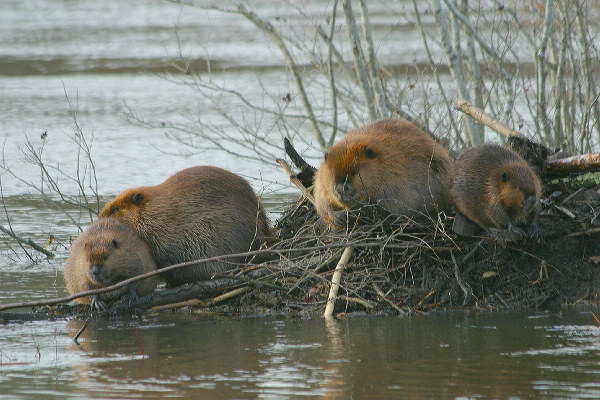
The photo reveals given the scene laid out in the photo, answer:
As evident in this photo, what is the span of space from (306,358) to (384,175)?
152 cm

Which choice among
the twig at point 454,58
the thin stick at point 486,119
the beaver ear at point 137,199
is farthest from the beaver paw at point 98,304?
the twig at point 454,58

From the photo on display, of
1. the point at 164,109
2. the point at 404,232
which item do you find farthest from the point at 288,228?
the point at 164,109

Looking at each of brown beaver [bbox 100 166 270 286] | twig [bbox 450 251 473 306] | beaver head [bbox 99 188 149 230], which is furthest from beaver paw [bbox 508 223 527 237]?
beaver head [bbox 99 188 149 230]

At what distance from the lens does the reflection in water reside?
15.3 feet

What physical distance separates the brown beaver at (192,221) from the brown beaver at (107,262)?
14 centimetres

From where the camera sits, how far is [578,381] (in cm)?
470

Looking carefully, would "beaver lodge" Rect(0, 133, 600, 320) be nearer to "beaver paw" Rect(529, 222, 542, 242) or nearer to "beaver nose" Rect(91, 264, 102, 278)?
"beaver paw" Rect(529, 222, 542, 242)

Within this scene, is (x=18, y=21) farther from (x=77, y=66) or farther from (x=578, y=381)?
(x=578, y=381)

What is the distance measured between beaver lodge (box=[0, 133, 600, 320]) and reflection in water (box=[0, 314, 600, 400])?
0.20 metres

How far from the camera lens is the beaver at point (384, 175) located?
20.5 feet

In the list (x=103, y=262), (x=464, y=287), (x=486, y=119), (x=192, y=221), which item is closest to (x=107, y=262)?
(x=103, y=262)

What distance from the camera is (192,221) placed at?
675cm

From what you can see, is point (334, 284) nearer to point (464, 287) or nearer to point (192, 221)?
point (464, 287)

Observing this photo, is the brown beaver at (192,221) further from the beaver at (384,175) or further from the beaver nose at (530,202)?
the beaver nose at (530,202)
